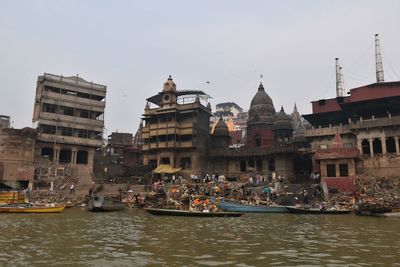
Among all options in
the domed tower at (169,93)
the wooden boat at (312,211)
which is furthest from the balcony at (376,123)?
the domed tower at (169,93)

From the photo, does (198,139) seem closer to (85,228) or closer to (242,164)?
(242,164)

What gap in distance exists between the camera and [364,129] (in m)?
46.0

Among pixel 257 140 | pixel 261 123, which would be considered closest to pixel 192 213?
pixel 257 140

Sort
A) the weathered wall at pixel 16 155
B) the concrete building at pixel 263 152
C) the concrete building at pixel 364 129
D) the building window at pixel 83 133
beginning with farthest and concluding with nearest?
the building window at pixel 83 133 → the concrete building at pixel 263 152 → the weathered wall at pixel 16 155 → the concrete building at pixel 364 129

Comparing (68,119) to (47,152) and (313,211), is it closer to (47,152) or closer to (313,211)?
(47,152)

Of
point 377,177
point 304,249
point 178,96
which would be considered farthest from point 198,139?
point 304,249

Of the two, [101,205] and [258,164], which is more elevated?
[258,164]

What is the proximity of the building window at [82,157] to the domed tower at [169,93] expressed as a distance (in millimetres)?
14995

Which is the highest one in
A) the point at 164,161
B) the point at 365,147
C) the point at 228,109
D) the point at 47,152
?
the point at 228,109

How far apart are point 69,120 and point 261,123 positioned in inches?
1283

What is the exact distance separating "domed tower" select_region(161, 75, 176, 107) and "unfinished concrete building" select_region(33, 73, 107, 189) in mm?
10587

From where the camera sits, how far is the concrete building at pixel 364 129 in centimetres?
4338

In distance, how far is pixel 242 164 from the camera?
5706 centimetres

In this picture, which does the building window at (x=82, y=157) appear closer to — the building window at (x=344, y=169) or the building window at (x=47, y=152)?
the building window at (x=47, y=152)
